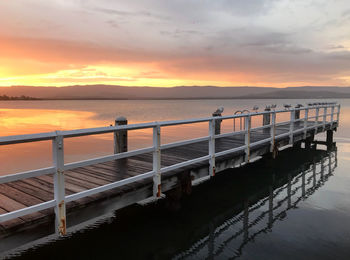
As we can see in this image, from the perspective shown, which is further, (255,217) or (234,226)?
(255,217)

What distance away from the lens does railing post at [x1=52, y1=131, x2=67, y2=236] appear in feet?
13.6

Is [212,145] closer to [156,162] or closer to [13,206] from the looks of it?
[156,162]

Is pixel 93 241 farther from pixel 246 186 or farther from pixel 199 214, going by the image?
pixel 246 186

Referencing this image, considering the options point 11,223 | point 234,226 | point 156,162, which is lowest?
point 234,226

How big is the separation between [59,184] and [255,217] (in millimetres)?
5222

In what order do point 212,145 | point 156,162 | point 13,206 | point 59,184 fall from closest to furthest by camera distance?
point 59,184 → point 13,206 → point 156,162 → point 212,145

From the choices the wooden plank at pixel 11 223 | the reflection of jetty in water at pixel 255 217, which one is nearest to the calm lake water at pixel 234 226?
the reflection of jetty in water at pixel 255 217

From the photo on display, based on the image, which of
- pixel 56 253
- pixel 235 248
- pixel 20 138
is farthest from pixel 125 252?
pixel 20 138

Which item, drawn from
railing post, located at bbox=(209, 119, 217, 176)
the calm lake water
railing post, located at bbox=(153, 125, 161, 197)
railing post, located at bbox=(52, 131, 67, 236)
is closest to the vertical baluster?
railing post, located at bbox=(209, 119, 217, 176)

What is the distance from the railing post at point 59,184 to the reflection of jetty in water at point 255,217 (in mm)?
2435

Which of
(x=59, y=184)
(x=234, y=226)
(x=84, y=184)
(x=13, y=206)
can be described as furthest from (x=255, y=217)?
(x=13, y=206)

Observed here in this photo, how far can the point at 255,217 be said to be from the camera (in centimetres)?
757

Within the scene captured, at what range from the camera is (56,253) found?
5.59 meters

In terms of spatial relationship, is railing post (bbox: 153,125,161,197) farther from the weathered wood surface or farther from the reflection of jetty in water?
the reflection of jetty in water
